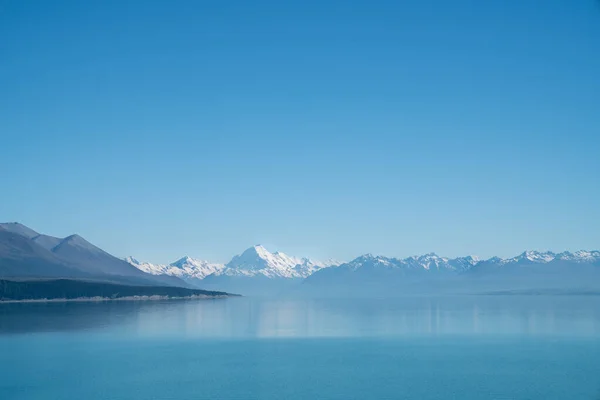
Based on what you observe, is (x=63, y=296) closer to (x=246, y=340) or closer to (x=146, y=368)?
(x=246, y=340)

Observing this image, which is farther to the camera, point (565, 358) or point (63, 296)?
point (63, 296)

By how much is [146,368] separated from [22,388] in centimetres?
1043

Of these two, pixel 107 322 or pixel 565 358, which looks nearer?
pixel 565 358

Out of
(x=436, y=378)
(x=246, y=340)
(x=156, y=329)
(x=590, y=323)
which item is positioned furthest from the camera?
(x=590, y=323)

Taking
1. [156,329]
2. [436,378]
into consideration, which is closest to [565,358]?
[436,378]

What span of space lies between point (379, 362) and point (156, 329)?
41.3 meters

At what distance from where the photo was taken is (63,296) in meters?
194

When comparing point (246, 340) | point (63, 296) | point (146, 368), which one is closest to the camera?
point (146, 368)

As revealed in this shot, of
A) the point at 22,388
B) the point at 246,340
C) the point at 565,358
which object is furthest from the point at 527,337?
the point at 22,388

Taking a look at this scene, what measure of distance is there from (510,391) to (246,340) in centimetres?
3847

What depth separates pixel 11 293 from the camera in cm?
18100

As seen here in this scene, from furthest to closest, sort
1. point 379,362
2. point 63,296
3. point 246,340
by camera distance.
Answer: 1. point 63,296
2. point 246,340
3. point 379,362

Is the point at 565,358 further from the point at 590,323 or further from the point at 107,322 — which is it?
the point at 107,322

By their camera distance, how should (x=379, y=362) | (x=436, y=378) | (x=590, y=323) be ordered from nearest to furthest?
(x=436, y=378) < (x=379, y=362) < (x=590, y=323)
